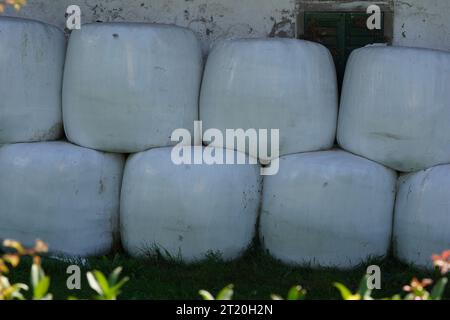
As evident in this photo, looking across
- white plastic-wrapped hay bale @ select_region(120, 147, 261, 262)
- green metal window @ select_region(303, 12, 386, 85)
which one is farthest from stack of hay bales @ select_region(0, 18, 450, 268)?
green metal window @ select_region(303, 12, 386, 85)

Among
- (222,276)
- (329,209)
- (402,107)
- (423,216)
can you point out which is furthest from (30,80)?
(423,216)

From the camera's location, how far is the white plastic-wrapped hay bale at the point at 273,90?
3.89 meters

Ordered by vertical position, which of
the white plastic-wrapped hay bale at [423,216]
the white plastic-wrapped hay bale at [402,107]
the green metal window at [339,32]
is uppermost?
the green metal window at [339,32]

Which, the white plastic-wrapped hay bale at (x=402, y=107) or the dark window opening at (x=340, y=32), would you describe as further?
the dark window opening at (x=340, y=32)

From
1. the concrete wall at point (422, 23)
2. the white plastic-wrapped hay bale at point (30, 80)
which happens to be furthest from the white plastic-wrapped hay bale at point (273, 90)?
the white plastic-wrapped hay bale at point (30, 80)

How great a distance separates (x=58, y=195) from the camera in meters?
3.96

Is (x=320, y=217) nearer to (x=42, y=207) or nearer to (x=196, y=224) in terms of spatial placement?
(x=196, y=224)

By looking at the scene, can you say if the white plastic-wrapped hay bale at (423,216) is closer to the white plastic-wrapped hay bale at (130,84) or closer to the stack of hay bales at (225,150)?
the stack of hay bales at (225,150)

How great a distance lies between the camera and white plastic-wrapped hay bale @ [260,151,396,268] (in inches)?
152

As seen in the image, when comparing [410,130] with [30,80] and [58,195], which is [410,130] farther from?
[30,80]

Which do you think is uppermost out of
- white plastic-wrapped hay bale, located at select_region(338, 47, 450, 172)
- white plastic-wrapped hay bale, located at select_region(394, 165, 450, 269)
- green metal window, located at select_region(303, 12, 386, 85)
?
green metal window, located at select_region(303, 12, 386, 85)

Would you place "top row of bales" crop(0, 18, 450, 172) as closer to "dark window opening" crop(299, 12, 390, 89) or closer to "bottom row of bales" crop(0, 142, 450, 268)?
"bottom row of bales" crop(0, 142, 450, 268)

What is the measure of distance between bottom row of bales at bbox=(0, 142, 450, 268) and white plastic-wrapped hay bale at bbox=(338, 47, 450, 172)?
0.07 meters

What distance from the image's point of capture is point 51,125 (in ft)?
13.6
